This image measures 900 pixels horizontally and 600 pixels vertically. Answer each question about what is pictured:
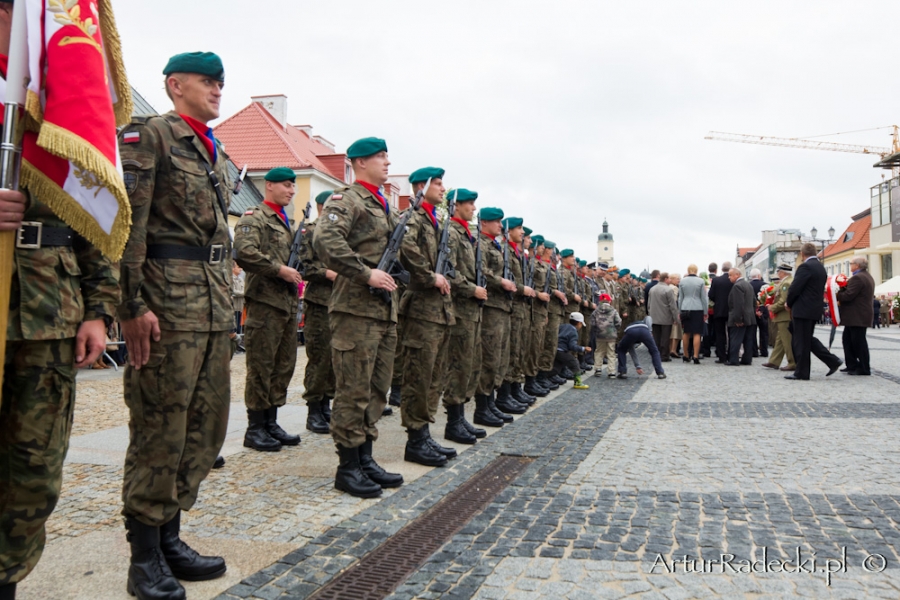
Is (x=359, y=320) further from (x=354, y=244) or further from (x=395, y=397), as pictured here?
(x=395, y=397)

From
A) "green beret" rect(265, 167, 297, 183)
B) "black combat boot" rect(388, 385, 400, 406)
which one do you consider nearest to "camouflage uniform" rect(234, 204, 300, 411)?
"green beret" rect(265, 167, 297, 183)

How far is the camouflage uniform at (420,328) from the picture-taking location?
566 centimetres

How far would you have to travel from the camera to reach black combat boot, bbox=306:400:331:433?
6.86 m

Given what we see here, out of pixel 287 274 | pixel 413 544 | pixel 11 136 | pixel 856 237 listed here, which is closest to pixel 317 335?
pixel 287 274

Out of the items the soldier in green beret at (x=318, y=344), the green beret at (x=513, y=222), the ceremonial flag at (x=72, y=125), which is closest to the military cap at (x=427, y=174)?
the soldier in green beret at (x=318, y=344)

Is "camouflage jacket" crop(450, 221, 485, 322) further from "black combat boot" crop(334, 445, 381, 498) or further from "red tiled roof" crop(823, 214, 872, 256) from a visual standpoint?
"red tiled roof" crop(823, 214, 872, 256)

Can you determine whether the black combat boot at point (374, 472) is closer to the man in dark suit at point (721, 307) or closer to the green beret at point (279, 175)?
the green beret at point (279, 175)

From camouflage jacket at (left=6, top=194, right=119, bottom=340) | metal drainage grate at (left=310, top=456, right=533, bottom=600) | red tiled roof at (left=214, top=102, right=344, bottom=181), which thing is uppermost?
red tiled roof at (left=214, top=102, right=344, bottom=181)

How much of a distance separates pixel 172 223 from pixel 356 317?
1.75 metres

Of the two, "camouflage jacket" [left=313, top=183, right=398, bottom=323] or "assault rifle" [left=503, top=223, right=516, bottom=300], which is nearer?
"camouflage jacket" [left=313, top=183, right=398, bottom=323]

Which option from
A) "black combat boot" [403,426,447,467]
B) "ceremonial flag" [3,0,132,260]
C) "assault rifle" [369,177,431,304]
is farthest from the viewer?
"black combat boot" [403,426,447,467]

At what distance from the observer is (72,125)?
7.57ft

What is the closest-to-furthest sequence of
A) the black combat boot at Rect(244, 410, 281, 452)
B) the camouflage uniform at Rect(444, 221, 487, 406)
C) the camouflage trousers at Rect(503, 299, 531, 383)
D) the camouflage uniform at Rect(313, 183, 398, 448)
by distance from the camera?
the camouflage uniform at Rect(313, 183, 398, 448) → the black combat boot at Rect(244, 410, 281, 452) → the camouflage uniform at Rect(444, 221, 487, 406) → the camouflage trousers at Rect(503, 299, 531, 383)

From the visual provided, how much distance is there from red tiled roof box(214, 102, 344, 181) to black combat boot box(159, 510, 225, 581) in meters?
31.5
